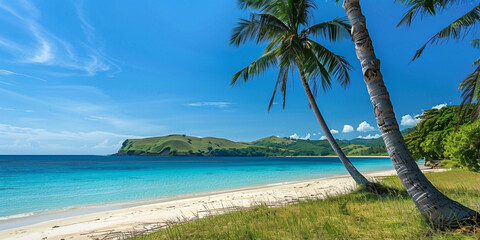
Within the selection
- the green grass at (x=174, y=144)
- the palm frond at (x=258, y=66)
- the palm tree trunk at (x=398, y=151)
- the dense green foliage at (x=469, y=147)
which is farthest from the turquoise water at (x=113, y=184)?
the green grass at (x=174, y=144)

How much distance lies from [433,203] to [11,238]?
31.8 ft

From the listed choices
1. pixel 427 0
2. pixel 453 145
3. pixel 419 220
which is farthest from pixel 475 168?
pixel 419 220

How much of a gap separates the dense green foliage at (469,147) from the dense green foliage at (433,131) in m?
6.57

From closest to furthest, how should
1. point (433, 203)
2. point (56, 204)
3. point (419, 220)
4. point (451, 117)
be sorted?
point (433, 203)
point (419, 220)
point (56, 204)
point (451, 117)

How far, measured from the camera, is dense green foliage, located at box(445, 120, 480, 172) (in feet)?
28.0

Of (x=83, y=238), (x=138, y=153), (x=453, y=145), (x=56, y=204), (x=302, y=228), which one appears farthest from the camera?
(x=138, y=153)

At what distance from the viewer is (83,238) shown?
568cm

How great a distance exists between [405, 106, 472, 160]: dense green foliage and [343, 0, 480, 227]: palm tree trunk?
14724 mm

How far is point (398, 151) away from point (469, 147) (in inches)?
316

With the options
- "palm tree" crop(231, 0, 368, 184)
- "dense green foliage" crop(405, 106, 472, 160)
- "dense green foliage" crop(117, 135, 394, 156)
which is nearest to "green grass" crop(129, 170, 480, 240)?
"palm tree" crop(231, 0, 368, 184)

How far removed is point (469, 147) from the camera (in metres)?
8.70

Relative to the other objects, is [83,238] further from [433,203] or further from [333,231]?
[433,203]

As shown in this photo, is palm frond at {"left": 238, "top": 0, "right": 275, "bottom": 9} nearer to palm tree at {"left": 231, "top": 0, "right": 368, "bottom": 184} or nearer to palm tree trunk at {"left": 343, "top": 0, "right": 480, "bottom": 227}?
palm tree at {"left": 231, "top": 0, "right": 368, "bottom": 184}

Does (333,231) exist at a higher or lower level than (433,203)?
lower
